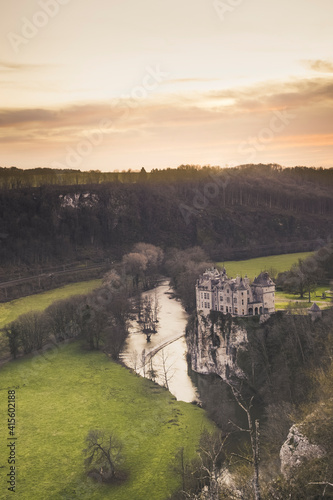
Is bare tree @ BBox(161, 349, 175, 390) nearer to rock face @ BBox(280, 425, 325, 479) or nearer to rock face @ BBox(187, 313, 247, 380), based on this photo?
rock face @ BBox(187, 313, 247, 380)

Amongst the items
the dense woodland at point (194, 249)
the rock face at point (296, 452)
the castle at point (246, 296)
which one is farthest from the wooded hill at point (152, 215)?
the rock face at point (296, 452)

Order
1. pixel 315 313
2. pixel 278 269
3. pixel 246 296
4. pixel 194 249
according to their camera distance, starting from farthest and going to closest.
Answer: pixel 194 249
pixel 278 269
pixel 246 296
pixel 315 313

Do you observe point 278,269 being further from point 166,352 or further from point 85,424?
point 85,424

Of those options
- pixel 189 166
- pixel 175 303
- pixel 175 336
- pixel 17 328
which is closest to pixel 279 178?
pixel 189 166

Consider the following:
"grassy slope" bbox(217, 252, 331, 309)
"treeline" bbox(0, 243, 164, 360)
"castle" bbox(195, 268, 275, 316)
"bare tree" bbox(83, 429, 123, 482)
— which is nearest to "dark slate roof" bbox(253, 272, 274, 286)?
"castle" bbox(195, 268, 275, 316)

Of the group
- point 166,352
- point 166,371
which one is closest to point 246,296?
point 166,371
